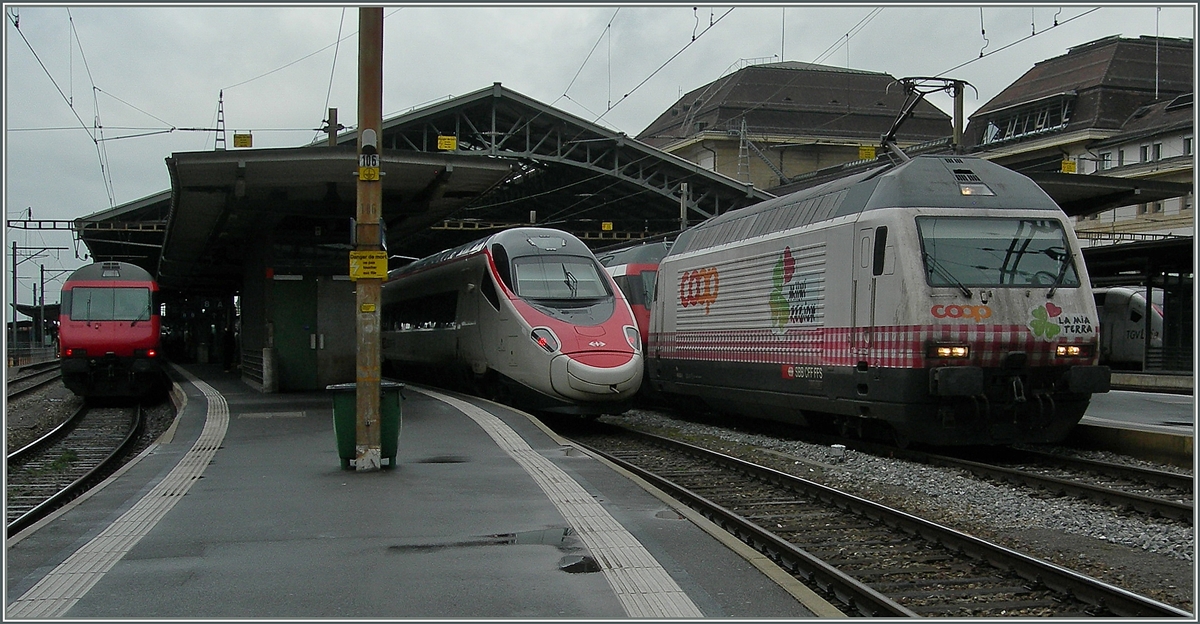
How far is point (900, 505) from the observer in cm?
1005

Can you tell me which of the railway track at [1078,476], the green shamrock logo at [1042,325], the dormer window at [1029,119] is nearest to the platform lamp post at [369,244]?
the railway track at [1078,476]

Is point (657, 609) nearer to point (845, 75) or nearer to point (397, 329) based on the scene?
point (397, 329)

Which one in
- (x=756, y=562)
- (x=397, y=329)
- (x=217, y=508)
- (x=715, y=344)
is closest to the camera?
(x=756, y=562)

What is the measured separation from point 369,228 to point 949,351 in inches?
252

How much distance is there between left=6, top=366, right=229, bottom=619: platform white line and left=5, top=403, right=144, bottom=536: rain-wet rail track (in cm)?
119

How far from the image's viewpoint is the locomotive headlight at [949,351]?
11.9 m

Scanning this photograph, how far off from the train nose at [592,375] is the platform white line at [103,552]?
207 inches

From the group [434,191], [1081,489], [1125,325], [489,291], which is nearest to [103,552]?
[1081,489]

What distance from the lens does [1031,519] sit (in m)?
9.29

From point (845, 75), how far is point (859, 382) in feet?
220

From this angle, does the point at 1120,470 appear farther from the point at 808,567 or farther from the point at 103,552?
the point at 103,552

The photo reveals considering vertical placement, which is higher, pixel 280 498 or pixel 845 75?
pixel 845 75

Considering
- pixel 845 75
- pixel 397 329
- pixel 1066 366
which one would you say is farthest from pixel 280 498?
pixel 845 75

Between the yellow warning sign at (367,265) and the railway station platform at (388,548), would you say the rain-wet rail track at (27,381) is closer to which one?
the yellow warning sign at (367,265)
